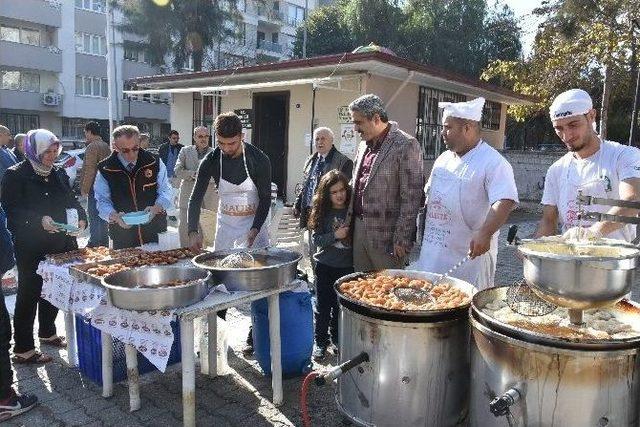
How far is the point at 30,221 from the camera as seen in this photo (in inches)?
164

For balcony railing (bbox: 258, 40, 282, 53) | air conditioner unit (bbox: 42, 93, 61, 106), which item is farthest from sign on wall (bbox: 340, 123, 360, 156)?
balcony railing (bbox: 258, 40, 282, 53)

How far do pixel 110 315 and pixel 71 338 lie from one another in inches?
46.9

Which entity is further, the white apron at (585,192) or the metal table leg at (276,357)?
the metal table leg at (276,357)

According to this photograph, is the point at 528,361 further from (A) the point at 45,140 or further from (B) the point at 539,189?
(B) the point at 539,189

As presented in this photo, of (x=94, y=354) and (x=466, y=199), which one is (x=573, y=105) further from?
(x=94, y=354)

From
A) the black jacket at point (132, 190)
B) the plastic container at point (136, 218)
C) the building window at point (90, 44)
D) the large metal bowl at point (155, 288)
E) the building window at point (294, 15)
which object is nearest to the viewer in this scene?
the large metal bowl at point (155, 288)

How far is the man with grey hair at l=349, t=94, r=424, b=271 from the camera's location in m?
3.68

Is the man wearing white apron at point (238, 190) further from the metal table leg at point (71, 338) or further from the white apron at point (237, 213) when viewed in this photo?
the metal table leg at point (71, 338)

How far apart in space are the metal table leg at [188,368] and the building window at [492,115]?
1273cm

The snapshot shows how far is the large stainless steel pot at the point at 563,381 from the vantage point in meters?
2.08

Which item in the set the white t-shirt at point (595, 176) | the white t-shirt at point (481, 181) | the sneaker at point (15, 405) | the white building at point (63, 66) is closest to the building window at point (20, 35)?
the white building at point (63, 66)

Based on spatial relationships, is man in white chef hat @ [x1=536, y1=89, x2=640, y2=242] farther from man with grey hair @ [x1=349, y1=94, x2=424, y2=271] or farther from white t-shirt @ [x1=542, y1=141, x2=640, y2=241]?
man with grey hair @ [x1=349, y1=94, x2=424, y2=271]

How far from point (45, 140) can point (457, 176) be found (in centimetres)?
324

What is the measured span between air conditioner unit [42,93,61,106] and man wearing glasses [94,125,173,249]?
102 ft
